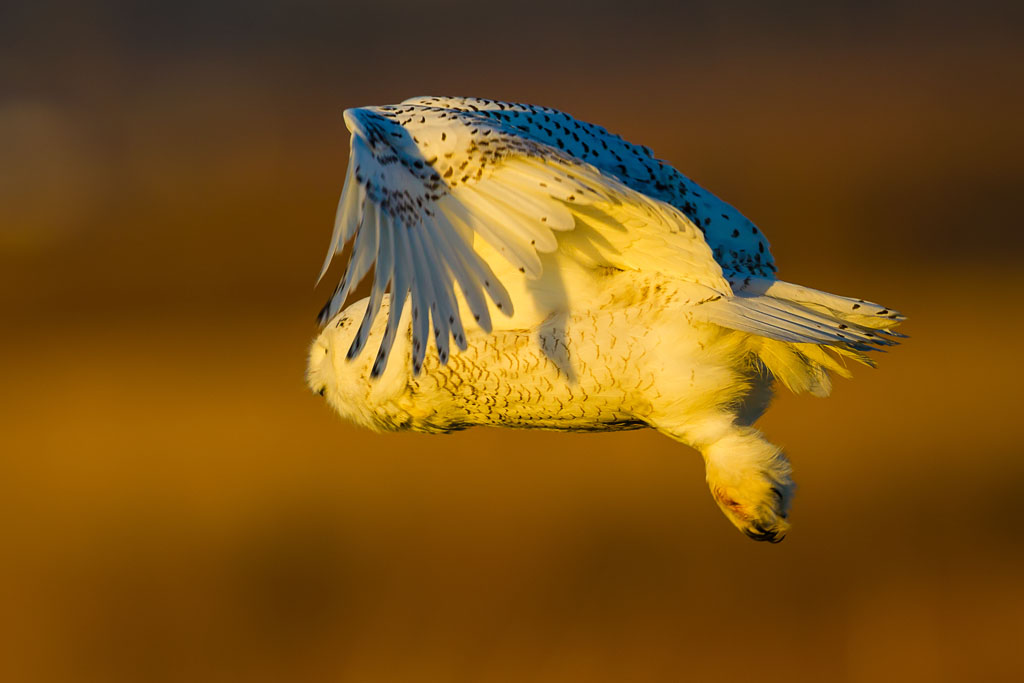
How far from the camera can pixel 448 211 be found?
1030mm

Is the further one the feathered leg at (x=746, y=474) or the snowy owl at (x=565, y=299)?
the feathered leg at (x=746, y=474)

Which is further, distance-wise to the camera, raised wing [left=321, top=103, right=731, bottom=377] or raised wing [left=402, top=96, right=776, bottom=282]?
raised wing [left=402, top=96, right=776, bottom=282]

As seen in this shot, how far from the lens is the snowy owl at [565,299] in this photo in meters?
1.01

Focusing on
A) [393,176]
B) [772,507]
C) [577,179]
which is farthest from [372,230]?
[772,507]

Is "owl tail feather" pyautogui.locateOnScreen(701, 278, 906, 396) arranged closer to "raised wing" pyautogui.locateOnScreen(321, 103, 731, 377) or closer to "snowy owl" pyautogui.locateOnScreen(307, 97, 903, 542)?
"snowy owl" pyautogui.locateOnScreen(307, 97, 903, 542)

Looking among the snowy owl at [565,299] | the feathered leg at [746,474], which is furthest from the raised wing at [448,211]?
the feathered leg at [746,474]

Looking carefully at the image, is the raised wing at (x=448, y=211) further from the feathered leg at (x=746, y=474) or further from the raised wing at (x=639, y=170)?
the feathered leg at (x=746, y=474)

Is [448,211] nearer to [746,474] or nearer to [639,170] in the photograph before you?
[639,170]

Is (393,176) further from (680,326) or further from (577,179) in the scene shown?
(680,326)

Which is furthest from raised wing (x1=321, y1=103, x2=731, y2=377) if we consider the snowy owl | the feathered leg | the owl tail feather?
the feathered leg

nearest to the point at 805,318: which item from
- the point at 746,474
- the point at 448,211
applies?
the point at 746,474

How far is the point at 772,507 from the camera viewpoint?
3.81 feet

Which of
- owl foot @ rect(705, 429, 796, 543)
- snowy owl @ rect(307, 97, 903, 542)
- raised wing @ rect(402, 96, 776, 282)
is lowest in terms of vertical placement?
owl foot @ rect(705, 429, 796, 543)

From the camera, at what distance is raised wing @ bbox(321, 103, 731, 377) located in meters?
1.00
